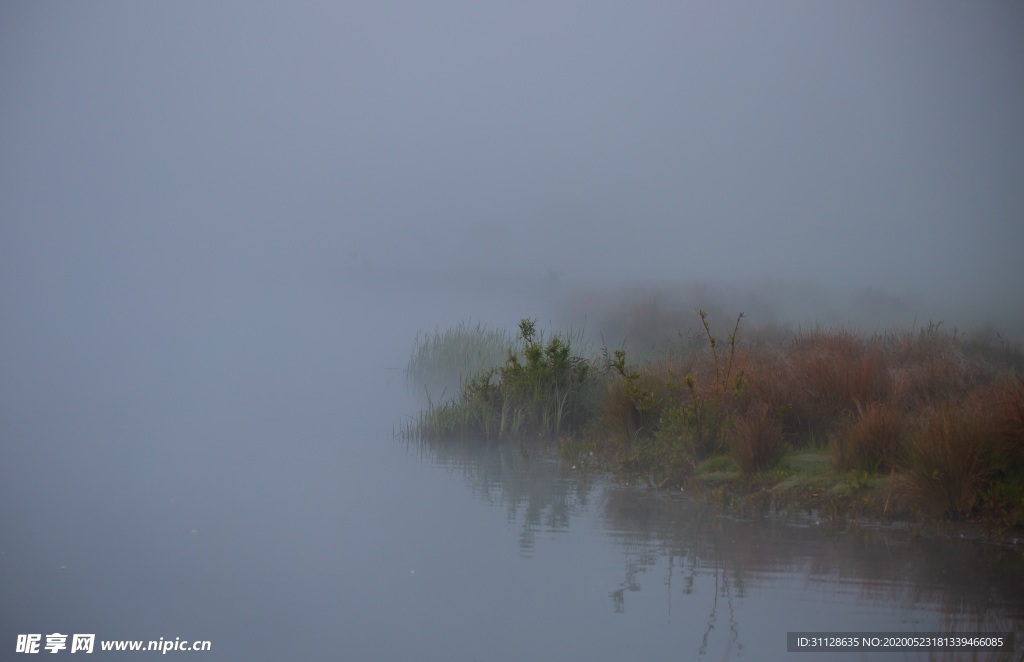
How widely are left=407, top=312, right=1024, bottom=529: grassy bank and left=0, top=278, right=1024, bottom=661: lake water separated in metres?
0.47

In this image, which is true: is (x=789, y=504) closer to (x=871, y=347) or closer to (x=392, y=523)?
(x=392, y=523)

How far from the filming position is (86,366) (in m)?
27.2

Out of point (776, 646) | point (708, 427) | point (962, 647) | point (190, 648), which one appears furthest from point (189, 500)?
point (962, 647)

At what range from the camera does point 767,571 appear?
6605 millimetres

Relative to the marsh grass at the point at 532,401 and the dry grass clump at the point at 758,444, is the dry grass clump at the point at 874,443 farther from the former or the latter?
the marsh grass at the point at 532,401

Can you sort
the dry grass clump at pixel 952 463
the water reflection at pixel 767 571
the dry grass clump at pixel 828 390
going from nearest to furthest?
the water reflection at pixel 767 571 < the dry grass clump at pixel 952 463 < the dry grass clump at pixel 828 390

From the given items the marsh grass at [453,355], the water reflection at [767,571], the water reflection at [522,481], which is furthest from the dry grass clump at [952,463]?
the marsh grass at [453,355]

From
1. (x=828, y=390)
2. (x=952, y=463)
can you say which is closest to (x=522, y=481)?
→ (x=828, y=390)

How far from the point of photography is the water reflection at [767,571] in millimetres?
5598

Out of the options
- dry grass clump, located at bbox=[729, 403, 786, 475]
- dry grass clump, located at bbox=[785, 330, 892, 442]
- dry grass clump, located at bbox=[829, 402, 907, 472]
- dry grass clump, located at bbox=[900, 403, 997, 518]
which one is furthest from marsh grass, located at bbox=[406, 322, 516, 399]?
dry grass clump, located at bbox=[900, 403, 997, 518]

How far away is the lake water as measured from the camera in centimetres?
562

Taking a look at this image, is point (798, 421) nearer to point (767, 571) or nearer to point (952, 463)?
point (952, 463)

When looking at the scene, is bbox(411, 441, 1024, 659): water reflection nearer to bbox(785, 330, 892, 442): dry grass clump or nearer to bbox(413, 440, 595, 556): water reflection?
bbox(413, 440, 595, 556): water reflection

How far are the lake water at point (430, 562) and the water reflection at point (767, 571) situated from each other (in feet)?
0.07
